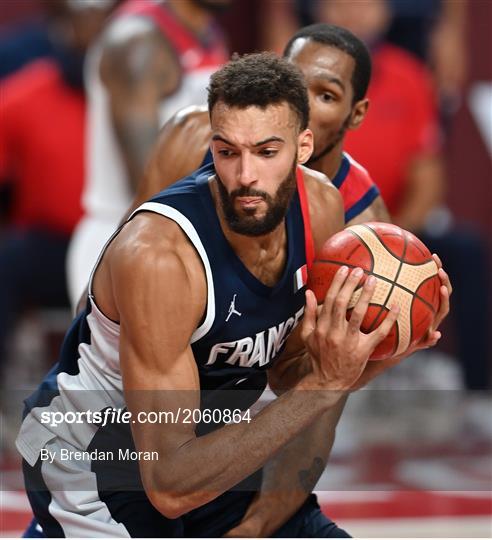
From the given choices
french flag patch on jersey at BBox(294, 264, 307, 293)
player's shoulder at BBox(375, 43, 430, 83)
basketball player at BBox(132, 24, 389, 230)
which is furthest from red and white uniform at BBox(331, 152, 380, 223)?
player's shoulder at BBox(375, 43, 430, 83)

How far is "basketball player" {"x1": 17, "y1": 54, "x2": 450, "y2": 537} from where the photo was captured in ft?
12.3

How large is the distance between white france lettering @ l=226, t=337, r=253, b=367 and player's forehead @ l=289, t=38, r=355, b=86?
1.03 meters

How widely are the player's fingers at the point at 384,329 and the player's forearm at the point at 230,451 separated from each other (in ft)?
0.62

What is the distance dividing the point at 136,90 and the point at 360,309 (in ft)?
12.3

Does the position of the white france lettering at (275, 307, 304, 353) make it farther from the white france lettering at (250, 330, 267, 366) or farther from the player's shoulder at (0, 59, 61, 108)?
the player's shoulder at (0, 59, 61, 108)

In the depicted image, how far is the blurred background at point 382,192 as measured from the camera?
8.22 m

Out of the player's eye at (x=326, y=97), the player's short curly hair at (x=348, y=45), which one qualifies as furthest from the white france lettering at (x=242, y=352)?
the player's short curly hair at (x=348, y=45)

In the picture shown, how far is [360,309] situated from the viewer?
3.73m

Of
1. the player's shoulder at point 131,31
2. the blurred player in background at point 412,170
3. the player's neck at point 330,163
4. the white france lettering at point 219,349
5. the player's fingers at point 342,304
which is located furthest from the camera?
the blurred player in background at point 412,170

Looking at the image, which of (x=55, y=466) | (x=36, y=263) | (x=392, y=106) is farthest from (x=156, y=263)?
(x=392, y=106)

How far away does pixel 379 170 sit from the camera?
862 cm

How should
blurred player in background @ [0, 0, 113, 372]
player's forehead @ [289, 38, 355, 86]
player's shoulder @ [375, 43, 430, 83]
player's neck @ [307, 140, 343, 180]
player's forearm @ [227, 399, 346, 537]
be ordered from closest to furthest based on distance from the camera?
player's forearm @ [227, 399, 346, 537], player's forehead @ [289, 38, 355, 86], player's neck @ [307, 140, 343, 180], blurred player in background @ [0, 0, 113, 372], player's shoulder @ [375, 43, 430, 83]

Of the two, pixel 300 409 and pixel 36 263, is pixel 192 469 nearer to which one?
pixel 300 409

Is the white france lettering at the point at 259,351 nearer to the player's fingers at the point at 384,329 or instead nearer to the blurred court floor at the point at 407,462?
the player's fingers at the point at 384,329
